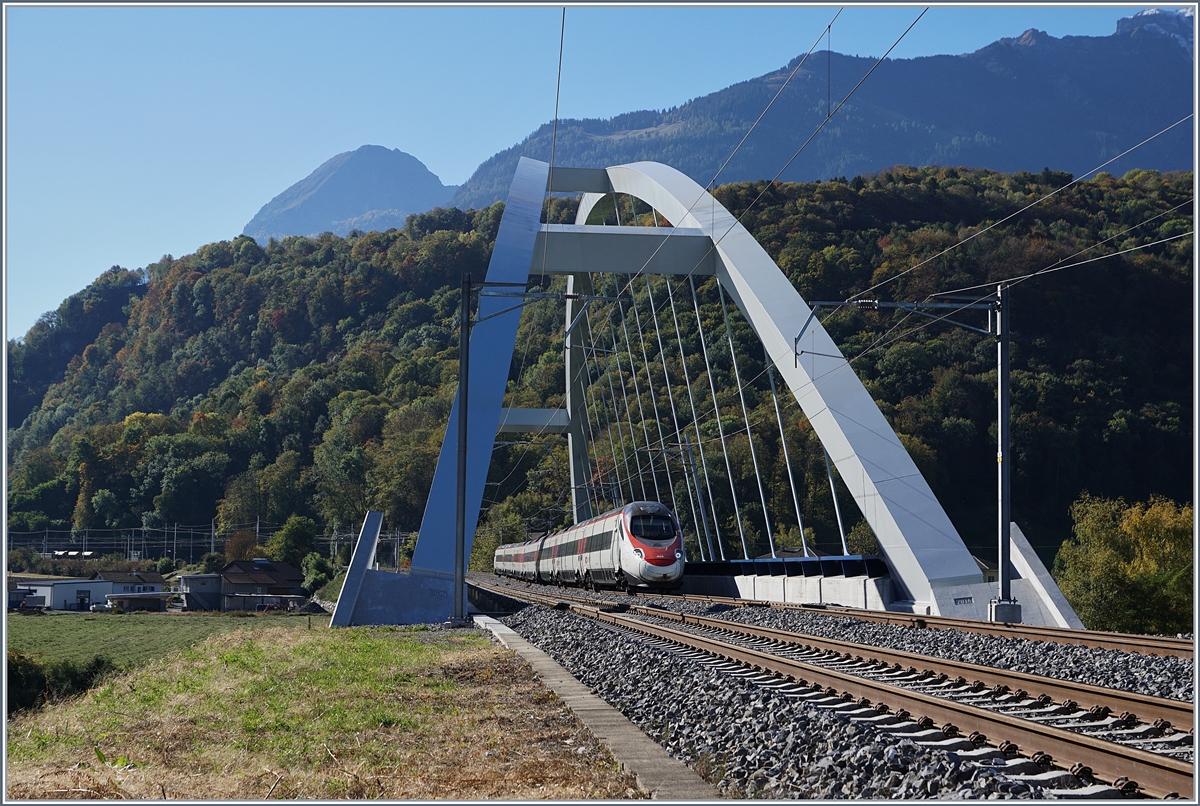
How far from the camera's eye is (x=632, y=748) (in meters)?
6.07

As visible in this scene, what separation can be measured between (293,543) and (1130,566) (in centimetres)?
5283

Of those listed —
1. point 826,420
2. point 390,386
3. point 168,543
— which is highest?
point 390,386

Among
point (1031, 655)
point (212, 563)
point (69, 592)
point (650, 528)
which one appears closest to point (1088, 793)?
point (1031, 655)

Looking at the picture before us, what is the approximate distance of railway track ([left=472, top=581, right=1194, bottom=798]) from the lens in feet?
16.7

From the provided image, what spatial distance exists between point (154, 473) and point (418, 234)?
3239 centimetres

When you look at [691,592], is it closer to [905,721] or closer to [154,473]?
[905,721]

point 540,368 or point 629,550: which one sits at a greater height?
point 540,368

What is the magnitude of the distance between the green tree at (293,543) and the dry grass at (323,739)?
6362 cm

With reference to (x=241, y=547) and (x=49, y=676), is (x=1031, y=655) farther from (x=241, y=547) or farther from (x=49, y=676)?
(x=241, y=547)

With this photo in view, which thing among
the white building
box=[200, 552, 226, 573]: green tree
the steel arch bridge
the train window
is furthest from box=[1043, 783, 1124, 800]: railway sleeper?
box=[200, 552, 226, 573]: green tree

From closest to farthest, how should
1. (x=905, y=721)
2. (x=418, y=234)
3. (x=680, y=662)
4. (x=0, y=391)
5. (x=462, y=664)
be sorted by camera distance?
(x=905, y=721) → (x=0, y=391) → (x=680, y=662) → (x=462, y=664) → (x=418, y=234)

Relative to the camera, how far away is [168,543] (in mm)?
82125

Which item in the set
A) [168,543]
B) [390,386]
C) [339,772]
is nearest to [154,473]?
[168,543]

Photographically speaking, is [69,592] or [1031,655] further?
[69,592]
